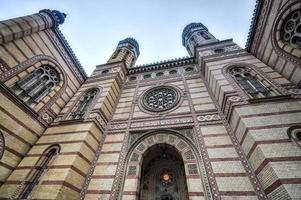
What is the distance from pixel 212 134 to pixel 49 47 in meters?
8.68

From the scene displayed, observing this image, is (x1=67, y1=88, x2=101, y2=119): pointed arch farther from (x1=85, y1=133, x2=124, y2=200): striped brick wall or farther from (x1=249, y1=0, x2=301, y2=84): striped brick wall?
(x1=249, y1=0, x2=301, y2=84): striped brick wall

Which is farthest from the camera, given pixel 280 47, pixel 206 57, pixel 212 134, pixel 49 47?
pixel 206 57

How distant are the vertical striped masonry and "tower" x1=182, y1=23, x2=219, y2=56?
4.44 meters

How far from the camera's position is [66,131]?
23.6 feet

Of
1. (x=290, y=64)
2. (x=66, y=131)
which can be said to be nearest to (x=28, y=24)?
(x=66, y=131)

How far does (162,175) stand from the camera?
689 cm

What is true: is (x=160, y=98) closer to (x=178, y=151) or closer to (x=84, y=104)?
(x=178, y=151)

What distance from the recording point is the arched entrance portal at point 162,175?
628 cm

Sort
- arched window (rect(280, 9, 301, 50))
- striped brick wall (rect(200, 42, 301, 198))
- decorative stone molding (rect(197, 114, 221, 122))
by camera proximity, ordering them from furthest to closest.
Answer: decorative stone molding (rect(197, 114, 221, 122)) < arched window (rect(280, 9, 301, 50)) < striped brick wall (rect(200, 42, 301, 198))

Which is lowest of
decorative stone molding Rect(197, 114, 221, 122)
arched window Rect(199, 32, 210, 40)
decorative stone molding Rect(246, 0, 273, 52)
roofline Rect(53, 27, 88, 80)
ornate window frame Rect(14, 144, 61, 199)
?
ornate window frame Rect(14, 144, 61, 199)

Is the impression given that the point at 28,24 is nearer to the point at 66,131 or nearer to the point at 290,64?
the point at 66,131

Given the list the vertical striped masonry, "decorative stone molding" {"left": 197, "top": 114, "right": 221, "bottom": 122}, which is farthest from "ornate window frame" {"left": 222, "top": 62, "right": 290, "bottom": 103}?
"decorative stone molding" {"left": 197, "top": 114, "right": 221, "bottom": 122}

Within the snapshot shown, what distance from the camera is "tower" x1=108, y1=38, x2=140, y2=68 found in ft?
47.4

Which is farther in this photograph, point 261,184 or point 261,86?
point 261,86
